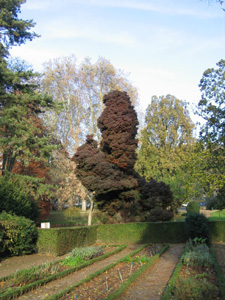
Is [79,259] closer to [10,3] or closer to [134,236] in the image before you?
[134,236]

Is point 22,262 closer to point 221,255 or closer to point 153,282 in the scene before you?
point 153,282

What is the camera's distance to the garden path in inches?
258

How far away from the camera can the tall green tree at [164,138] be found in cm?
3512

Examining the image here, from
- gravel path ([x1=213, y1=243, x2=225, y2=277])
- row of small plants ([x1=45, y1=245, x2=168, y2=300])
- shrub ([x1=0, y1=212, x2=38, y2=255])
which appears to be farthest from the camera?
shrub ([x1=0, y1=212, x2=38, y2=255])

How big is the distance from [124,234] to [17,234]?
22.7 ft

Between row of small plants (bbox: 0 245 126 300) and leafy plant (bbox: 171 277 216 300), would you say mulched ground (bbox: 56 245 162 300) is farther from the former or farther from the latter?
leafy plant (bbox: 171 277 216 300)

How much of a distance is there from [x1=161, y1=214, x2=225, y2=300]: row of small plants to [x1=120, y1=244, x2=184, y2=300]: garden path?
350 millimetres

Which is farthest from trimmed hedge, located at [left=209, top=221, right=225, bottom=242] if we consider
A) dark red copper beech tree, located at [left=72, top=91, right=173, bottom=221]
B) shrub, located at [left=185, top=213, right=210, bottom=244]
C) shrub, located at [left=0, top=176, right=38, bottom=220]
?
shrub, located at [left=0, top=176, right=38, bottom=220]

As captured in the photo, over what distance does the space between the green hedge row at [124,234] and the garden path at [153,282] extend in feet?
A: 15.7

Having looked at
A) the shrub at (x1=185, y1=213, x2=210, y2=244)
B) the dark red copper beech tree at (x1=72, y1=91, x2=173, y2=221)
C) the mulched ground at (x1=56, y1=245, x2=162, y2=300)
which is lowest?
the mulched ground at (x1=56, y1=245, x2=162, y2=300)

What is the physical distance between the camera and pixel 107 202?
19.5m

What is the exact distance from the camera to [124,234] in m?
17.1

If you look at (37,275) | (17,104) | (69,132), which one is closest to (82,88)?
(69,132)

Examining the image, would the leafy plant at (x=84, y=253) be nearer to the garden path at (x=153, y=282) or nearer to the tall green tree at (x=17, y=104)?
the garden path at (x=153, y=282)
